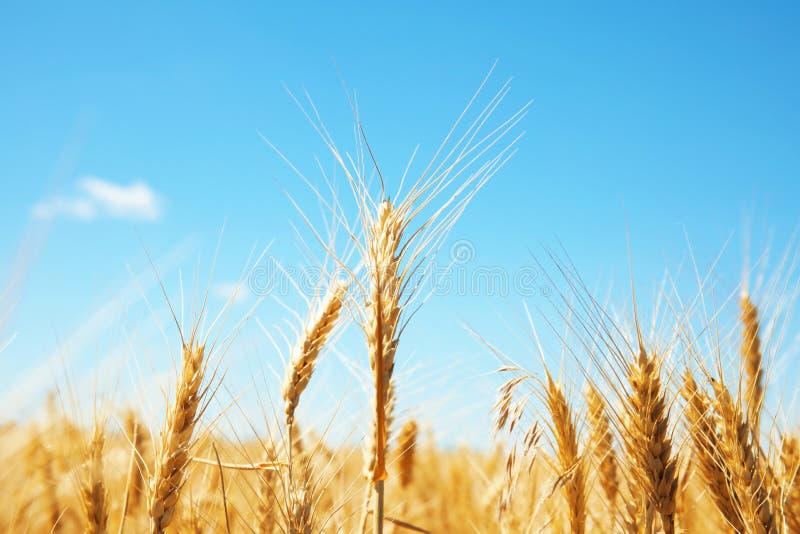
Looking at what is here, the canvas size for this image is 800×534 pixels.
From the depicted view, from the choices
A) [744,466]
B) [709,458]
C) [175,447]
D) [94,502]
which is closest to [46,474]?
[94,502]

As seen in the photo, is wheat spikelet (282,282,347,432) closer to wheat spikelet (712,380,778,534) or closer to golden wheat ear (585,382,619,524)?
golden wheat ear (585,382,619,524)

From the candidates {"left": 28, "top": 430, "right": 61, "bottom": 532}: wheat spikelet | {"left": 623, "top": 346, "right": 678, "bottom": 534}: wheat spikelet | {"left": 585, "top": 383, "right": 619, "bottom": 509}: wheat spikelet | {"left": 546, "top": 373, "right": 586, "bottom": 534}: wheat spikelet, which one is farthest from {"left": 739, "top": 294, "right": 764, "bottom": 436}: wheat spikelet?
{"left": 28, "top": 430, "right": 61, "bottom": 532}: wheat spikelet

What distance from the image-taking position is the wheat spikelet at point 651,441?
7.00 ft

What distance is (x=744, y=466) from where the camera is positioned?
2193 mm

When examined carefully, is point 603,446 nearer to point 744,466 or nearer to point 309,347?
point 744,466

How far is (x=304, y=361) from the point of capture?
7.24 feet

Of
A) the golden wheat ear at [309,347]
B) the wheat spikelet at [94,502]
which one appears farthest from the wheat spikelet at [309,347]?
the wheat spikelet at [94,502]

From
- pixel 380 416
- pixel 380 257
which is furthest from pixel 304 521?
pixel 380 257

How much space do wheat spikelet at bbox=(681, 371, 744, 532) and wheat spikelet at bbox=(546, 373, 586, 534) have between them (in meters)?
0.43

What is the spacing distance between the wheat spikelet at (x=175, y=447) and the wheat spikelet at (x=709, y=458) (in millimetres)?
1775

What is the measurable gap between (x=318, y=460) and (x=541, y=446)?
84 centimetres

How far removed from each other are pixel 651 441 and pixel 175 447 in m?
1.60

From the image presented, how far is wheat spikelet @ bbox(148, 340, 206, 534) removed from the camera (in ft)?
6.52

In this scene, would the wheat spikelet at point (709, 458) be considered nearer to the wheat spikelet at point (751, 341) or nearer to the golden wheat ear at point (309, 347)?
the wheat spikelet at point (751, 341)
